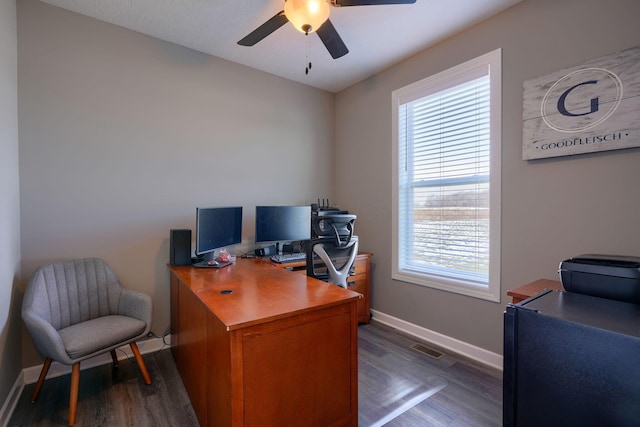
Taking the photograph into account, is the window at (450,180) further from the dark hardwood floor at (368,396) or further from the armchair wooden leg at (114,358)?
the armchair wooden leg at (114,358)

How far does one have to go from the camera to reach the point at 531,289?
68.3 inches

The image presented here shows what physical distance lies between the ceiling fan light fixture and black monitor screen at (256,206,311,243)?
5.45 ft

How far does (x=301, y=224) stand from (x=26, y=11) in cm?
272

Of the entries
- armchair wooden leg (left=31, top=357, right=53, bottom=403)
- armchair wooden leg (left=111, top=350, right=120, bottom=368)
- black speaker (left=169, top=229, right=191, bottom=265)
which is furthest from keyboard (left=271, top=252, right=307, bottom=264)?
armchair wooden leg (left=31, top=357, right=53, bottom=403)

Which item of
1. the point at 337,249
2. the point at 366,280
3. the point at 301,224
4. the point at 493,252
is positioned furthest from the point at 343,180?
the point at 493,252

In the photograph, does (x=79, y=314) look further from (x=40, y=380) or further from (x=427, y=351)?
(x=427, y=351)

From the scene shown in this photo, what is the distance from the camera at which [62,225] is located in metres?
2.22

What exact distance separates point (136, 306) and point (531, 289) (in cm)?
269

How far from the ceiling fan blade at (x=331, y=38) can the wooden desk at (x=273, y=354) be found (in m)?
1.69

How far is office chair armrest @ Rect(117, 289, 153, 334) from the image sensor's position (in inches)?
83.6

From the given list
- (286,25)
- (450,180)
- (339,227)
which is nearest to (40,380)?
(339,227)

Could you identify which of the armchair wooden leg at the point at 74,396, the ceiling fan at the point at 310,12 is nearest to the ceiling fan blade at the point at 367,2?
the ceiling fan at the point at 310,12

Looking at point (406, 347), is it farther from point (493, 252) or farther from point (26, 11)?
point (26, 11)

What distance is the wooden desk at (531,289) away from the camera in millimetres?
1635
